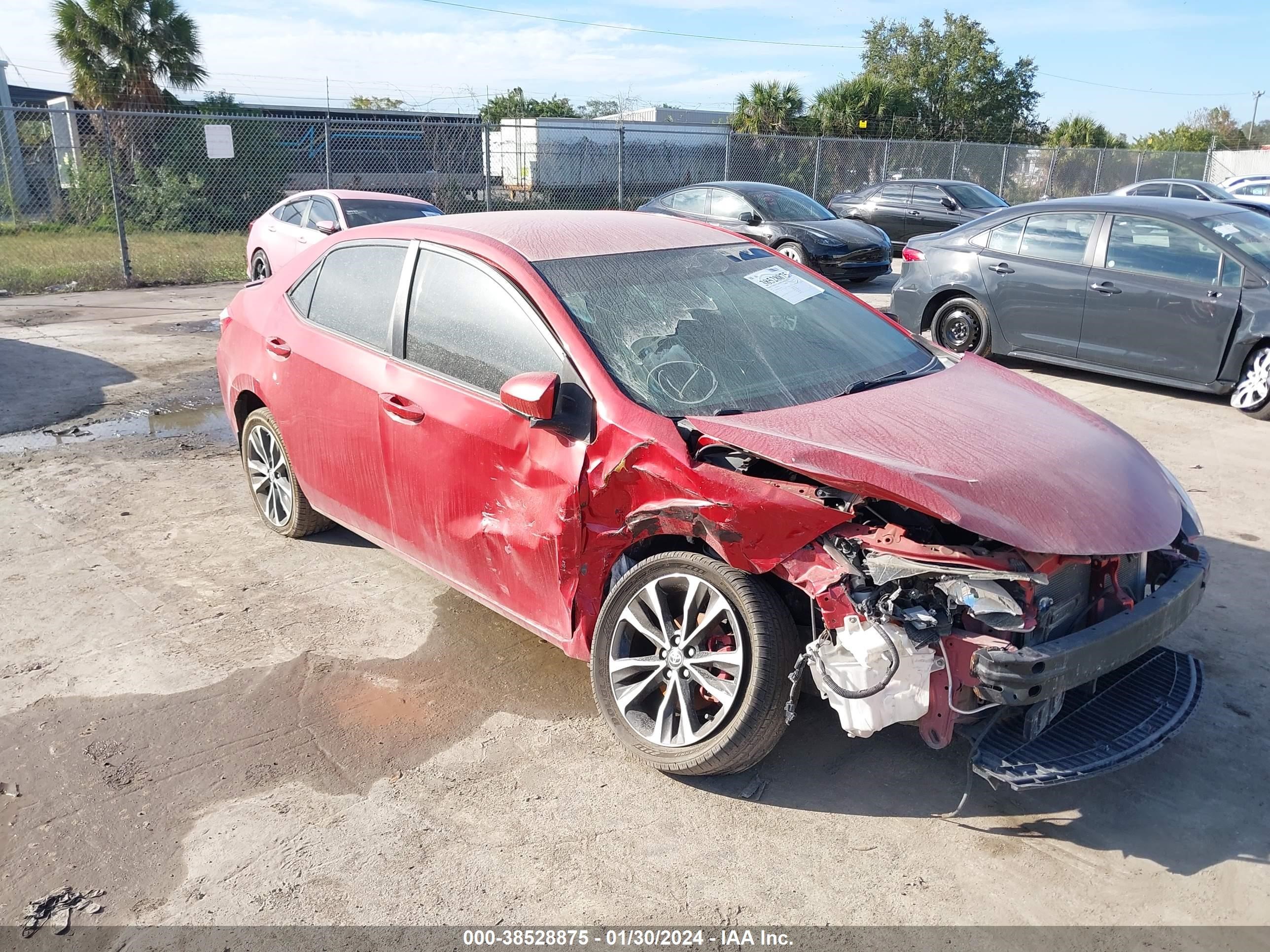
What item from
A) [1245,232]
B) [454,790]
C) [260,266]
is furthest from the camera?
[260,266]

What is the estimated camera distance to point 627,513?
10.8ft

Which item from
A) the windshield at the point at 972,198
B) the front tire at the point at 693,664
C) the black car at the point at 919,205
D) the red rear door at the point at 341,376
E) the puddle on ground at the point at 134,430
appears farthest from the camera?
the windshield at the point at 972,198

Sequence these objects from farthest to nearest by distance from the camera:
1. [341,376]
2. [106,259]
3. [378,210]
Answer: [106,259], [378,210], [341,376]

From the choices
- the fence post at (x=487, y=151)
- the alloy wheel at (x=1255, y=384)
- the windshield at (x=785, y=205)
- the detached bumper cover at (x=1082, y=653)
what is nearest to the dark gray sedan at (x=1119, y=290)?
the alloy wheel at (x=1255, y=384)

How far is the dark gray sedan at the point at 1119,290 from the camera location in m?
7.70

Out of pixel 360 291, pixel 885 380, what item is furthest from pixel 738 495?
pixel 360 291

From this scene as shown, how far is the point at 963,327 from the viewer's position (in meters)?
9.39

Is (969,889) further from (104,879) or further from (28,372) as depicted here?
(28,372)

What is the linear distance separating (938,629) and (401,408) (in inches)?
88.6

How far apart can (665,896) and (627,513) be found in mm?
1172

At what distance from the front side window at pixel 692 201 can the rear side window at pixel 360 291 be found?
11041 mm

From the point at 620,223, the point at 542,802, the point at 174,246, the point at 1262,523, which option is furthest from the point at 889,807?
the point at 174,246

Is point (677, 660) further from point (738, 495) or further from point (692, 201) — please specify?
point (692, 201)

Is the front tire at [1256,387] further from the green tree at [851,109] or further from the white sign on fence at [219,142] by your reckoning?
the green tree at [851,109]
